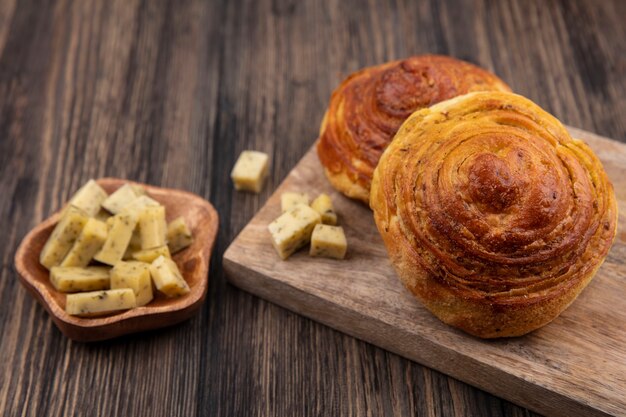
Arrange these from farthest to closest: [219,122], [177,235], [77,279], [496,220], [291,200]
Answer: [219,122] → [291,200] → [177,235] → [77,279] → [496,220]

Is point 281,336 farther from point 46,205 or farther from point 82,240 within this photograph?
point 46,205

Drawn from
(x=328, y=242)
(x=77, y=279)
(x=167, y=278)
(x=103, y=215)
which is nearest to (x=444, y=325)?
(x=328, y=242)

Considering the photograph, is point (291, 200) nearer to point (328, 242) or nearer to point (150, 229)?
point (328, 242)

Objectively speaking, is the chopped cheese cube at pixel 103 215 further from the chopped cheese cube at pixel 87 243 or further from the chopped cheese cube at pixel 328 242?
the chopped cheese cube at pixel 328 242

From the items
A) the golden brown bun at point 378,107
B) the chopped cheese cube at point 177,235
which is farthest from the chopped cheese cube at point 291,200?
the chopped cheese cube at point 177,235

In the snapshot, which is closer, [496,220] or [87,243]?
[496,220]

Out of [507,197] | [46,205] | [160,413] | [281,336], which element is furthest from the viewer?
[46,205]

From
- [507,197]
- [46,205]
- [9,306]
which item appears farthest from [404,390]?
[46,205]
